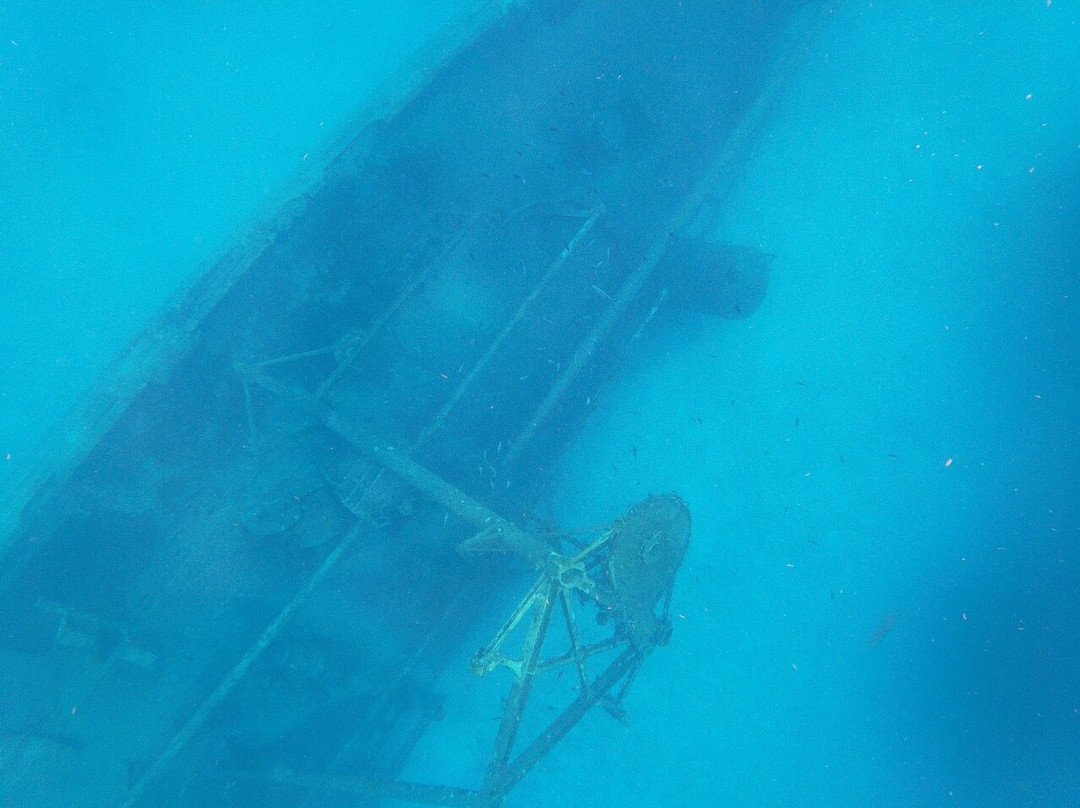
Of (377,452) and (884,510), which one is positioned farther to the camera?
(884,510)

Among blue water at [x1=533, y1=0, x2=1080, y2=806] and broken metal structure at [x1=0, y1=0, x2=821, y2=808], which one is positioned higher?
broken metal structure at [x1=0, y1=0, x2=821, y2=808]

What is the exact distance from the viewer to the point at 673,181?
7301 mm

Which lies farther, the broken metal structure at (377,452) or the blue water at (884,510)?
the blue water at (884,510)

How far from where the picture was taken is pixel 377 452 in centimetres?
484

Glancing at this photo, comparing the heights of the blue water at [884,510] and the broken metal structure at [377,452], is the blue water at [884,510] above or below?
below

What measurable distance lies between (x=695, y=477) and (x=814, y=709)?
4.16 metres

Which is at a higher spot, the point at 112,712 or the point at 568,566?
the point at 112,712

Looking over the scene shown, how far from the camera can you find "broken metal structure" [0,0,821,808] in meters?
4.44

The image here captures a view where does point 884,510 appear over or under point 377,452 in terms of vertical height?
under

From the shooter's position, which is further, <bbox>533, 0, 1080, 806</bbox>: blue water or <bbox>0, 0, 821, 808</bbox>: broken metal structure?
<bbox>533, 0, 1080, 806</bbox>: blue water

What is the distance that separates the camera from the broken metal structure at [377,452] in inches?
175

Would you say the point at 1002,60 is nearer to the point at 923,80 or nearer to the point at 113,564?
the point at 923,80

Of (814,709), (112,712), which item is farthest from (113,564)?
(814,709)

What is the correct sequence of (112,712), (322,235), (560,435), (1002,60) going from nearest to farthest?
(112,712) → (322,235) → (560,435) → (1002,60)
